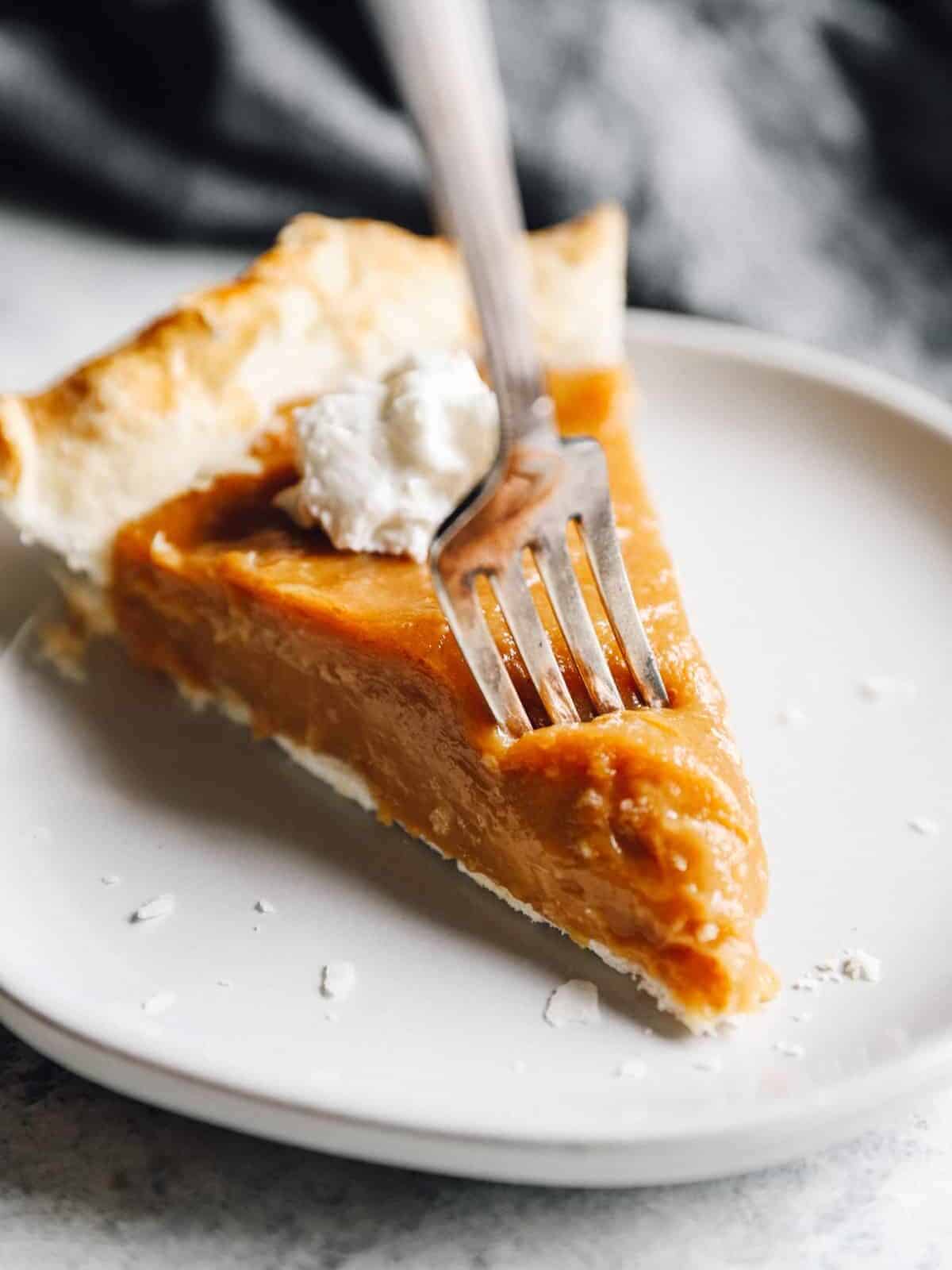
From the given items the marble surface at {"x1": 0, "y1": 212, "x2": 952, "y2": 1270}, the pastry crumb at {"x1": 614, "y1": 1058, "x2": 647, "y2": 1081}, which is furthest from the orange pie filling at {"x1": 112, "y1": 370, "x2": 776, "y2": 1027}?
the marble surface at {"x1": 0, "y1": 212, "x2": 952, "y2": 1270}

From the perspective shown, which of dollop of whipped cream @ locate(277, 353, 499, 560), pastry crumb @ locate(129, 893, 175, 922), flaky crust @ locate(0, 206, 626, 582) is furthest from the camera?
flaky crust @ locate(0, 206, 626, 582)

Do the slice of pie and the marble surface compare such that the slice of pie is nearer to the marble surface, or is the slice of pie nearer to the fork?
the fork

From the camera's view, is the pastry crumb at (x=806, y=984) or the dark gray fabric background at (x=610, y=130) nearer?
the pastry crumb at (x=806, y=984)

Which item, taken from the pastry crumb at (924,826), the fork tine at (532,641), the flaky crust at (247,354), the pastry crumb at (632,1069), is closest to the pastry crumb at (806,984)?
the pastry crumb at (632,1069)

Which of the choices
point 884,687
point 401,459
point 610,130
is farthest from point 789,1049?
point 610,130

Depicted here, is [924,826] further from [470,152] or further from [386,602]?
[470,152]

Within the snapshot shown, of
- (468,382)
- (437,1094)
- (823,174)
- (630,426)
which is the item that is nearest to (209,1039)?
(437,1094)

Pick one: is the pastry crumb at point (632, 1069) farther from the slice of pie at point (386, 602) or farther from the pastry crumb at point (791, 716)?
the pastry crumb at point (791, 716)
